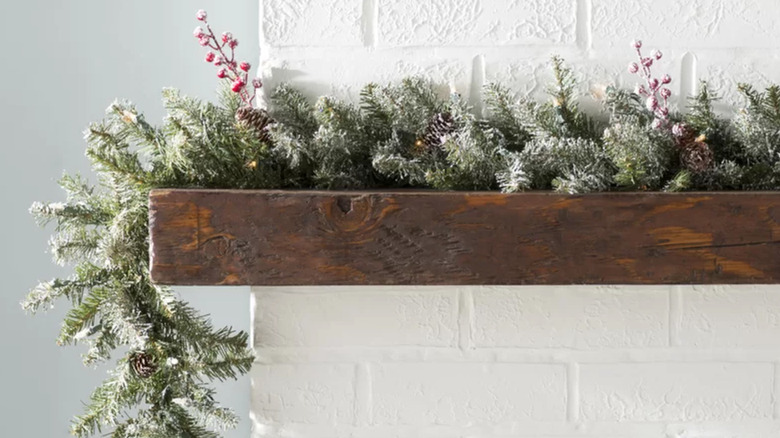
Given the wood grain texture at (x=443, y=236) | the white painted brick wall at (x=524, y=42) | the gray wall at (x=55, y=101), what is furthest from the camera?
the gray wall at (x=55, y=101)

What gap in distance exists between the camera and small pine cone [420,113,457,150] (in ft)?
2.98

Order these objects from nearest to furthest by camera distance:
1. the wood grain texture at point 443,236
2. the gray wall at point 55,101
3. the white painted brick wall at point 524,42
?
the wood grain texture at point 443,236
the white painted brick wall at point 524,42
the gray wall at point 55,101

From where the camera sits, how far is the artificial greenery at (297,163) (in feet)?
2.90

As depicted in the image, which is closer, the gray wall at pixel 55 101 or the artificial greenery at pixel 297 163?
the artificial greenery at pixel 297 163

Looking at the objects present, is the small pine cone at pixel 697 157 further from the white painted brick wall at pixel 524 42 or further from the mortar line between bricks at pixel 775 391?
the mortar line between bricks at pixel 775 391

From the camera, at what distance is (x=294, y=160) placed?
0.90 metres

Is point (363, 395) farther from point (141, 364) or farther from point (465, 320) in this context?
point (141, 364)

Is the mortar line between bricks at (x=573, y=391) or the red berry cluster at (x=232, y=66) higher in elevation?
the red berry cluster at (x=232, y=66)

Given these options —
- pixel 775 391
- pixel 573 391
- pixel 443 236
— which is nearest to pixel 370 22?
pixel 443 236

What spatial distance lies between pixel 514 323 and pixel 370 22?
41 cm

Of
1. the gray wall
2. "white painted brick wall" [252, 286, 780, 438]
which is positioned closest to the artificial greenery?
"white painted brick wall" [252, 286, 780, 438]

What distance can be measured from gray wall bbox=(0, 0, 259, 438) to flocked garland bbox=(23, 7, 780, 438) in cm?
50

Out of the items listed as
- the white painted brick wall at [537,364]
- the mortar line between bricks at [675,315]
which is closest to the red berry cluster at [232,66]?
the white painted brick wall at [537,364]

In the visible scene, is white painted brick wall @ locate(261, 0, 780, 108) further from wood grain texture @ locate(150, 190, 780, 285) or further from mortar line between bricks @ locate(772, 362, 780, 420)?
mortar line between bricks @ locate(772, 362, 780, 420)
